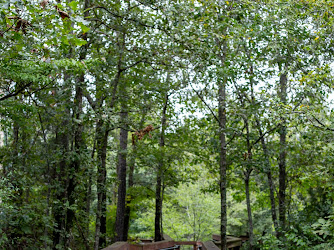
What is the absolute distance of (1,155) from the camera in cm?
770

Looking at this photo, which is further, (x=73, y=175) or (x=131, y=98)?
(x=131, y=98)

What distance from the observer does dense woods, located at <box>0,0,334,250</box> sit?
5090 millimetres

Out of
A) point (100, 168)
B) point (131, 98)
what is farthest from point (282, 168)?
point (100, 168)

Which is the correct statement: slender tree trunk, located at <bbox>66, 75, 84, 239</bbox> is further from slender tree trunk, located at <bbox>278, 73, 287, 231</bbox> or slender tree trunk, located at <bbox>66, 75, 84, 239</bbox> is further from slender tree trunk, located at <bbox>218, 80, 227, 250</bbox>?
slender tree trunk, located at <bbox>278, 73, 287, 231</bbox>

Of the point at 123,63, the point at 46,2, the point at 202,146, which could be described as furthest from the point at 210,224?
the point at 46,2

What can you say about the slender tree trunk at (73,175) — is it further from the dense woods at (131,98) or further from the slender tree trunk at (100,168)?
the slender tree trunk at (100,168)

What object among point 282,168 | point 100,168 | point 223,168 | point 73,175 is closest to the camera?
point 73,175

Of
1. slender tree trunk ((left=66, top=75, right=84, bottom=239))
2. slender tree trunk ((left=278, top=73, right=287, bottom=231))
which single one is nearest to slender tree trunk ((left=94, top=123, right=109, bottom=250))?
slender tree trunk ((left=66, top=75, right=84, bottom=239))

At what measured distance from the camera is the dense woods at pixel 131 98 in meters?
5.09

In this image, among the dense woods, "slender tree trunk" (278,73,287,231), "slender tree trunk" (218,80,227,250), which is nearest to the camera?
the dense woods

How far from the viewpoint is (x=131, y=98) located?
362 inches

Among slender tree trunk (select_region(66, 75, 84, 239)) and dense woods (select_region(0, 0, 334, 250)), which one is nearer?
dense woods (select_region(0, 0, 334, 250))

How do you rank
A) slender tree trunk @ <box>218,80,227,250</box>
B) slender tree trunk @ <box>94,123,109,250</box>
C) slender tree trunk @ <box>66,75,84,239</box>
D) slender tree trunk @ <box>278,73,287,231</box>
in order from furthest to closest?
slender tree trunk @ <box>278,73,287,231</box>
slender tree trunk @ <box>218,80,227,250</box>
slender tree trunk @ <box>94,123,109,250</box>
slender tree trunk @ <box>66,75,84,239</box>

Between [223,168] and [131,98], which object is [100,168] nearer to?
[131,98]
